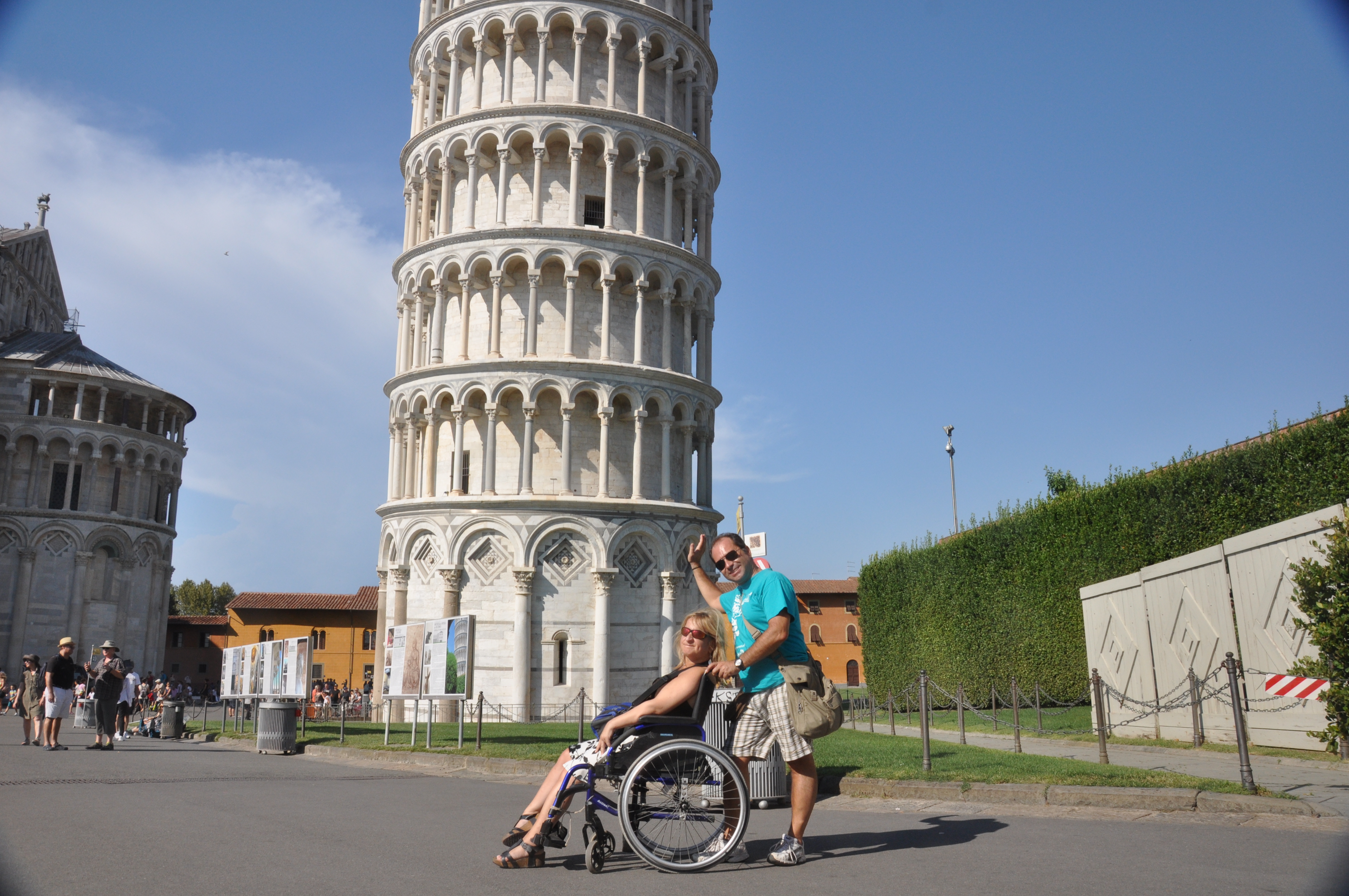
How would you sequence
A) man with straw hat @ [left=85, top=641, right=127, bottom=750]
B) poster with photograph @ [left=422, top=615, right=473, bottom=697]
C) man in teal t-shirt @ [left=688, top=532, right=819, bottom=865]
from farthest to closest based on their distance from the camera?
poster with photograph @ [left=422, top=615, right=473, bottom=697] < man with straw hat @ [left=85, top=641, right=127, bottom=750] < man in teal t-shirt @ [left=688, top=532, right=819, bottom=865]

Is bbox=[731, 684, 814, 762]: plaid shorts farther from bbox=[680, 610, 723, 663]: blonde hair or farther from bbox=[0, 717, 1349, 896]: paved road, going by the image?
bbox=[0, 717, 1349, 896]: paved road

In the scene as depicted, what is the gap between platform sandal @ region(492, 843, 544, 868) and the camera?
6.54 metres

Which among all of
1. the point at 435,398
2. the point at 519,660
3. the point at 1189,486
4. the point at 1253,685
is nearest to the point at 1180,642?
the point at 1253,685

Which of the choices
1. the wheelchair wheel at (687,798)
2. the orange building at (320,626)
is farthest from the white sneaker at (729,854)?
the orange building at (320,626)

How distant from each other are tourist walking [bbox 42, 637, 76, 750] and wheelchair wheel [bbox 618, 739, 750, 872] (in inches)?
591

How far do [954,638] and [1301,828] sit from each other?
913 inches

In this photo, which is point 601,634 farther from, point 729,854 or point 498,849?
point 729,854

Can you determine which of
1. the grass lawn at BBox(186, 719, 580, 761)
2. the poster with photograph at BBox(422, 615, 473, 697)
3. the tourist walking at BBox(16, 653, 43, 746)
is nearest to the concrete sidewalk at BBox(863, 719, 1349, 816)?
the grass lawn at BBox(186, 719, 580, 761)

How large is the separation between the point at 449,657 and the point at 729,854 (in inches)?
549

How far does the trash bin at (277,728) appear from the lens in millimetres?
19312

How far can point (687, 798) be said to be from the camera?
6664 mm

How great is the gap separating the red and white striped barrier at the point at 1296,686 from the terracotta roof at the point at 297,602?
6475 cm

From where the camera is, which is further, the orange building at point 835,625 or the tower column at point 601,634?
the orange building at point 835,625

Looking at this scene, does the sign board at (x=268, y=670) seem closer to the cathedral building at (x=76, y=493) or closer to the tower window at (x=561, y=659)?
the tower window at (x=561, y=659)
